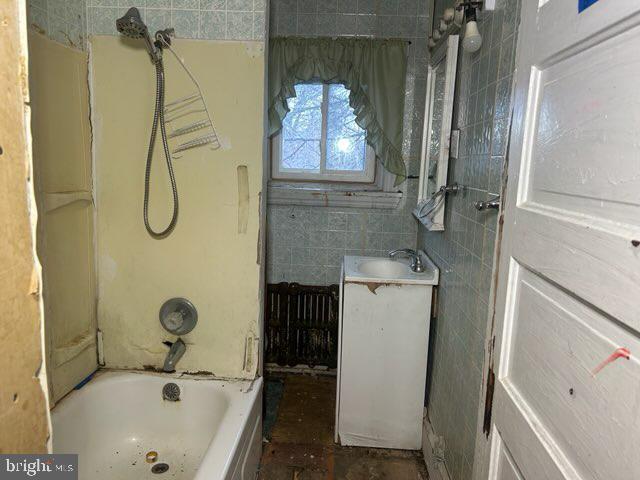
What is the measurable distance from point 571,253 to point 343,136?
7.14 feet

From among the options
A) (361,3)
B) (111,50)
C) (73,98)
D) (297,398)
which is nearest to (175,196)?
(73,98)

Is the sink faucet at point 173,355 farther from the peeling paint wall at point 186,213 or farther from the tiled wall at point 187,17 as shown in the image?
the tiled wall at point 187,17

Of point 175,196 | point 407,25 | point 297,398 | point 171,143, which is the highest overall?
point 407,25

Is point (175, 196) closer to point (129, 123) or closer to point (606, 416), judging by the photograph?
point (129, 123)

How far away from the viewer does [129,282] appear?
5.99 ft

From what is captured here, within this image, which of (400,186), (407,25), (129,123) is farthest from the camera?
(400,186)

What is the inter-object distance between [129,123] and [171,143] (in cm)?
19

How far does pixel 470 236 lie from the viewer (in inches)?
61.6

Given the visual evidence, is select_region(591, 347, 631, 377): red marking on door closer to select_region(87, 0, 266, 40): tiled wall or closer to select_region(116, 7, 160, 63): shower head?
select_region(87, 0, 266, 40): tiled wall

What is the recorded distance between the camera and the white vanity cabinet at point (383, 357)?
203 centimetres

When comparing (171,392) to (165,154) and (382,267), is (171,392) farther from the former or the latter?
(382,267)

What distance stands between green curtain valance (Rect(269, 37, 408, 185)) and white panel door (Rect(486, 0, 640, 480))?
1591 millimetres

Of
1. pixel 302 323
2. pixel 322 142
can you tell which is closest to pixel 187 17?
pixel 322 142

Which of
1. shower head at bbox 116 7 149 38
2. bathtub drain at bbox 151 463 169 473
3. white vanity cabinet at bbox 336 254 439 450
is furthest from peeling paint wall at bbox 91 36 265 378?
white vanity cabinet at bbox 336 254 439 450
